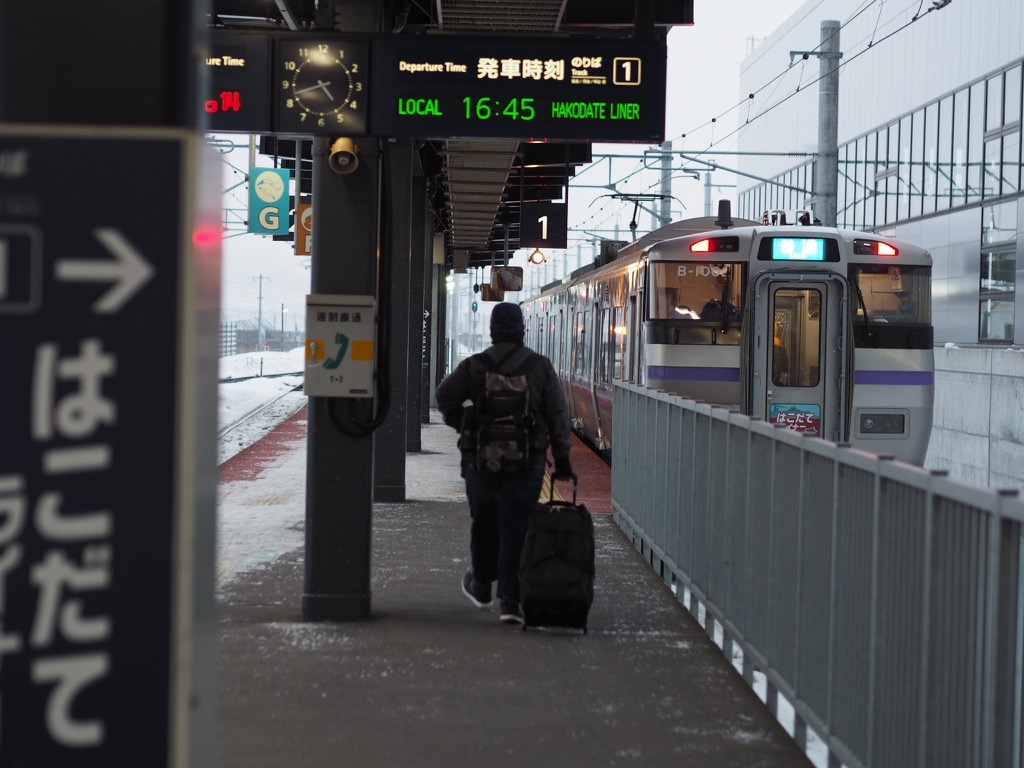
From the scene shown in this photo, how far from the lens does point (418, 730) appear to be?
5.42 metres

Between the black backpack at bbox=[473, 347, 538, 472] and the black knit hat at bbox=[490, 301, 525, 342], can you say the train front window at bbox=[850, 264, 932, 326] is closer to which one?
the black knit hat at bbox=[490, 301, 525, 342]

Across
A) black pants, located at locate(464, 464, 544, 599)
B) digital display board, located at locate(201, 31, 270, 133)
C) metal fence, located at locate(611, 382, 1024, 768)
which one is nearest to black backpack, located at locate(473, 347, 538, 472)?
black pants, located at locate(464, 464, 544, 599)

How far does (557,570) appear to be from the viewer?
23.9 feet

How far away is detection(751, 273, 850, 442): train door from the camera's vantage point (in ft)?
44.5

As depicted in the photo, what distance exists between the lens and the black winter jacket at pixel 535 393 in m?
7.63

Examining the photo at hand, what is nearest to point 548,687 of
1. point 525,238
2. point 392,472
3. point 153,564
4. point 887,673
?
point 887,673

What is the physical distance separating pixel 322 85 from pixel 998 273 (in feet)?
84.1

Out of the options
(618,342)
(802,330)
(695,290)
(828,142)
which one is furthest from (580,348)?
(802,330)

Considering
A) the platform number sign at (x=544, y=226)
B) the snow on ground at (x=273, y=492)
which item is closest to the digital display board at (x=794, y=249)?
the snow on ground at (x=273, y=492)

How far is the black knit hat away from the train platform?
1563 mm

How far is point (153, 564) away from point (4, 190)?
0.67m

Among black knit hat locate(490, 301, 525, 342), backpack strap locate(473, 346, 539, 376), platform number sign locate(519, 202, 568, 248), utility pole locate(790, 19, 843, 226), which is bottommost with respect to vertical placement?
backpack strap locate(473, 346, 539, 376)

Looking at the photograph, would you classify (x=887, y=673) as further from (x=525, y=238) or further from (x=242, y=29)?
(x=525, y=238)

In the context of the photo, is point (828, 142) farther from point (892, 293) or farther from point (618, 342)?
point (892, 293)
